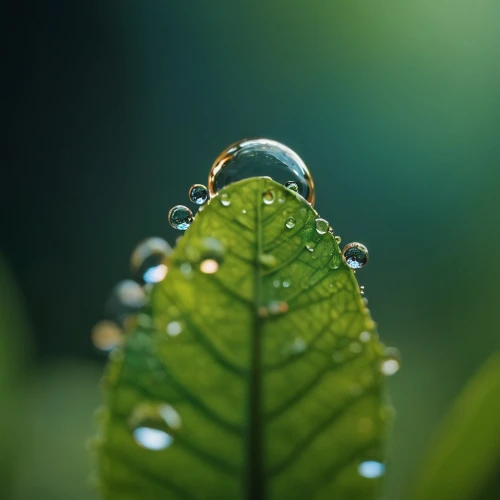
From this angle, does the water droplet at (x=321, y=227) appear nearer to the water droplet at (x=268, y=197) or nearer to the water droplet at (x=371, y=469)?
the water droplet at (x=268, y=197)

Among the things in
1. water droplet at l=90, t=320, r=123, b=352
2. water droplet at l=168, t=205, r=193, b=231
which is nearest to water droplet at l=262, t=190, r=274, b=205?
water droplet at l=90, t=320, r=123, b=352

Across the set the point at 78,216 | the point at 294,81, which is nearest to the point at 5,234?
the point at 78,216

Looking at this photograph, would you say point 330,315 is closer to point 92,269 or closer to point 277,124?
point 92,269

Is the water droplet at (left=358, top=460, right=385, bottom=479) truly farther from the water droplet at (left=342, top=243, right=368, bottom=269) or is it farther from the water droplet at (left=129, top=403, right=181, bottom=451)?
the water droplet at (left=342, top=243, right=368, bottom=269)

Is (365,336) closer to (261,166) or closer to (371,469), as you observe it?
(371,469)

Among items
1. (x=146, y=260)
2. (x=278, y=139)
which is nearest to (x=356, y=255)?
(x=146, y=260)
